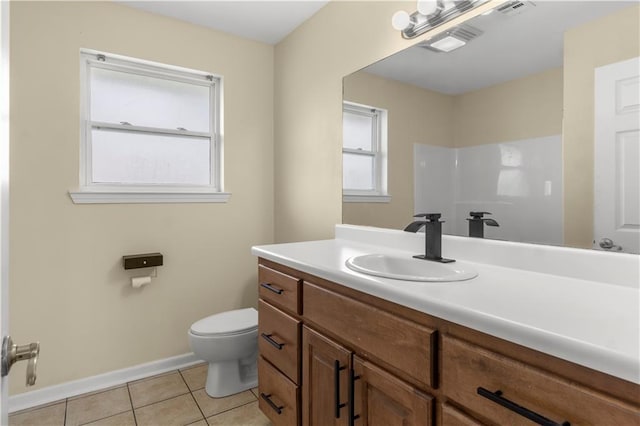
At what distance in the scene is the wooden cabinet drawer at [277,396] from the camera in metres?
1.43

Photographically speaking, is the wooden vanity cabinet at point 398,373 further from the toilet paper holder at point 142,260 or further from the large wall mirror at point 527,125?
the toilet paper holder at point 142,260

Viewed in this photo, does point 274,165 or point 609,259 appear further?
point 274,165

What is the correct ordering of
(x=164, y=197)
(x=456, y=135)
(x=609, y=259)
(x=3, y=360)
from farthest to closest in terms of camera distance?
(x=164, y=197) < (x=456, y=135) < (x=609, y=259) < (x=3, y=360)

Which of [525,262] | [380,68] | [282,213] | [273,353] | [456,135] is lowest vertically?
[273,353]

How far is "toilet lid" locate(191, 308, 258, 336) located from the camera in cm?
197

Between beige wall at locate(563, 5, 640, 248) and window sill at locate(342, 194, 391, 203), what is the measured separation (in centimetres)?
83

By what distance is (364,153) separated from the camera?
77.2 inches

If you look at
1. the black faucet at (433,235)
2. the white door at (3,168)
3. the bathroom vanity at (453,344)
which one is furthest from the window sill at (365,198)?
the white door at (3,168)

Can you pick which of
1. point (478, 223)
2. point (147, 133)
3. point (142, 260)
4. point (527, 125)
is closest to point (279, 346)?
point (478, 223)

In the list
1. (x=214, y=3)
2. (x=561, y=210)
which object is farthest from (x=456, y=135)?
(x=214, y=3)

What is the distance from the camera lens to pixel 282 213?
2691mm

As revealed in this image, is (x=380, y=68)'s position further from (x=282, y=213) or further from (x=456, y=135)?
(x=282, y=213)

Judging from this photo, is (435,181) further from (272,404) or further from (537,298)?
(272,404)

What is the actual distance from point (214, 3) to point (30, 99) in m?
1.21
